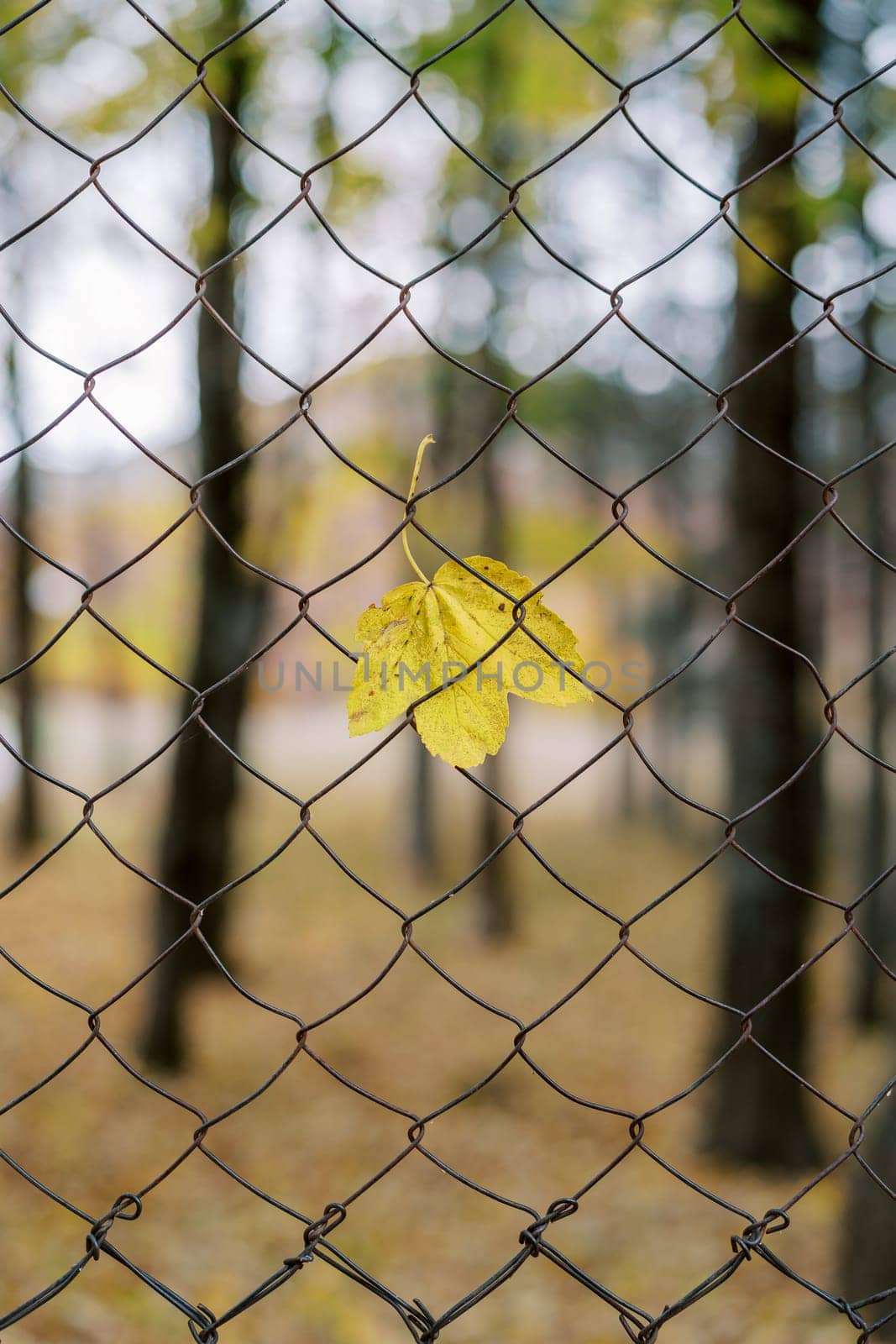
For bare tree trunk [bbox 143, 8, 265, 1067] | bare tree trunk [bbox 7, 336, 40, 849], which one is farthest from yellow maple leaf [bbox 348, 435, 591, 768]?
bare tree trunk [bbox 7, 336, 40, 849]

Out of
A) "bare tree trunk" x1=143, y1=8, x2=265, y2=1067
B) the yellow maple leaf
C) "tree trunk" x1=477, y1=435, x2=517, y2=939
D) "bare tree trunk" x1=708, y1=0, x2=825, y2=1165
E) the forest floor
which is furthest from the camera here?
"tree trunk" x1=477, y1=435, x2=517, y2=939

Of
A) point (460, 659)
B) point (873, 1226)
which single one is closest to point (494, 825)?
point (873, 1226)

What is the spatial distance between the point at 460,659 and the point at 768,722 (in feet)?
12.1

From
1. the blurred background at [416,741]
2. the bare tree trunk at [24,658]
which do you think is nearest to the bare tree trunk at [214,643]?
the blurred background at [416,741]

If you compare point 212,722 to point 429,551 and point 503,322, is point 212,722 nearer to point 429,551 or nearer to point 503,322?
point 429,551

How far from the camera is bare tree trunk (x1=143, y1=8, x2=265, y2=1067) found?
15.1ft

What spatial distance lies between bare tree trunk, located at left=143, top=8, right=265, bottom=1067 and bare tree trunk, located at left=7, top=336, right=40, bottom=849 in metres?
5.10

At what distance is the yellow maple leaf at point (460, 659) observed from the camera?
3.35 ft

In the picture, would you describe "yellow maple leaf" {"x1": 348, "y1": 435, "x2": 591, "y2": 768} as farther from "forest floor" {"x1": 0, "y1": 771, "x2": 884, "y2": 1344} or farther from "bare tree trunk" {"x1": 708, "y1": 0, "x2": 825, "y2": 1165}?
"bare tree trunk" {"x1": 708, "y1": 0, "x2": 825, "y2": 1165}

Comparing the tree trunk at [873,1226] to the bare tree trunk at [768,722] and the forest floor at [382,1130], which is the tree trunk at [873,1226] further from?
the bare tree trunk at [768,722]

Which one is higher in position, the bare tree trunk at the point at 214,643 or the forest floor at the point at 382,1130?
the bare tree trunk at the point at 214,643

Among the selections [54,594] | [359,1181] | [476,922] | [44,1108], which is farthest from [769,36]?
[54,594]

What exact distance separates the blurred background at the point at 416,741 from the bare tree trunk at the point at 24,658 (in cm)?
7

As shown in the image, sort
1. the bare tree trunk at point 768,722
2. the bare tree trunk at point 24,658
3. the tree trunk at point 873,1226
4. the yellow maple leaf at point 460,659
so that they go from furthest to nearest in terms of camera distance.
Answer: the bare tree trunk at point 24,658
the bare tree trunk at point 768,722
the tree trunk at point 873,1226
the yellow maple leaf at point 460,659
